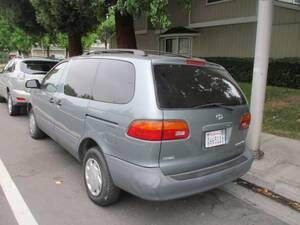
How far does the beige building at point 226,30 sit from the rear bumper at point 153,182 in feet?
32.8

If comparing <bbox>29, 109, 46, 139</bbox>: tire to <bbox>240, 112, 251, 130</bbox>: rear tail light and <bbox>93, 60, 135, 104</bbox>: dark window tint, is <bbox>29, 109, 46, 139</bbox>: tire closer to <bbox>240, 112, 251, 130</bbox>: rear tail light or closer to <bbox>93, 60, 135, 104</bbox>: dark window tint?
<bbox>93, 60, 135, 104</bbox>: dark window tint

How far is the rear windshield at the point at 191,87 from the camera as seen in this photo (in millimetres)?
3111

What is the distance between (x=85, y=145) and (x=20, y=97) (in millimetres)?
4693

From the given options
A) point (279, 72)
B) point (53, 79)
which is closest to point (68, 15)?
point (53, 79)

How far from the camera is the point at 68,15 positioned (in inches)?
464

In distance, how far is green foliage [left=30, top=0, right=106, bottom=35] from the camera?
10162mm

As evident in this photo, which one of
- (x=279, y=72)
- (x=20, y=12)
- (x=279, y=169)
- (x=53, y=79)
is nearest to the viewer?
(x=279, y=169)

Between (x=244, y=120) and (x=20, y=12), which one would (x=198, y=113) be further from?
(x=20, y=12)

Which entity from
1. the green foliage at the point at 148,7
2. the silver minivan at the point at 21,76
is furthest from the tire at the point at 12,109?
the green foliage at the point at 148,7

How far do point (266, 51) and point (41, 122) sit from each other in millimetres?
3876

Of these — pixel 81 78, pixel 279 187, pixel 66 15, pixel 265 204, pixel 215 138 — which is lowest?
pixel 265 204

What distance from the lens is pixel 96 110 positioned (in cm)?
359

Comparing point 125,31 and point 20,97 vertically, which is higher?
point 125,31

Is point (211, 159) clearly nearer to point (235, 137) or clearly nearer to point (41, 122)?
point (235, 137)
